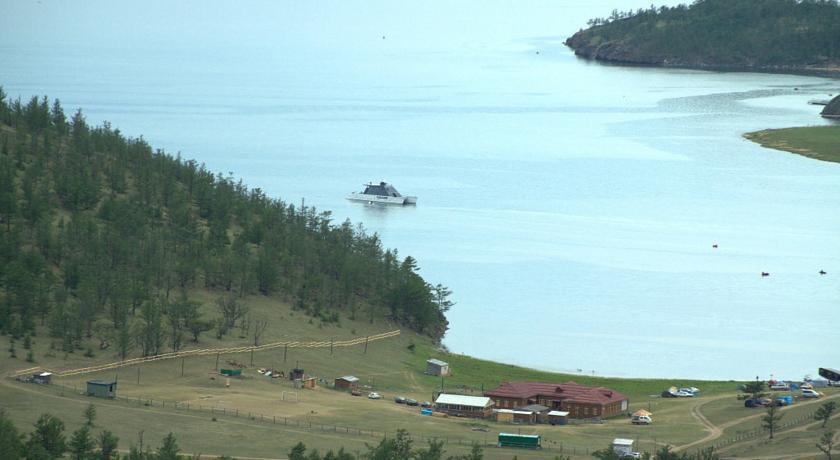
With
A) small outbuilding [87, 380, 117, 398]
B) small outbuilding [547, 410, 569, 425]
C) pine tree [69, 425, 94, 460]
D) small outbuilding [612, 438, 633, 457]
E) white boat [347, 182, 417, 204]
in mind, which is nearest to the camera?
pine tree [69, 425, 94, 460]

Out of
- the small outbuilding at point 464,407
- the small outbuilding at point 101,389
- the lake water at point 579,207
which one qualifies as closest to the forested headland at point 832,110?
the lake water at point 579,207

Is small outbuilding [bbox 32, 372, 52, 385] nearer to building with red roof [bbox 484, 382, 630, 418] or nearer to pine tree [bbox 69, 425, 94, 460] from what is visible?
pine tree [bbox 69, 425, 94, 460]

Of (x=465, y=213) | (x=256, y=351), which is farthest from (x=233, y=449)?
(x=465, y=213)

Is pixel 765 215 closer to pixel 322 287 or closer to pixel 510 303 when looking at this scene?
pixel 510 303

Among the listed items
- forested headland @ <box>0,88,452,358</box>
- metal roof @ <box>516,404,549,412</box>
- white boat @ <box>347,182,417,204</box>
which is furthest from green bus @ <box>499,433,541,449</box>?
white boat @ <box>347,182,417,204</box>

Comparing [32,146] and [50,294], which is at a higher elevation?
[32,146]
